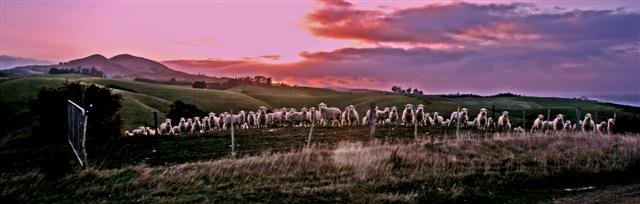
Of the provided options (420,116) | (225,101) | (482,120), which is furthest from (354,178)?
(225,101)

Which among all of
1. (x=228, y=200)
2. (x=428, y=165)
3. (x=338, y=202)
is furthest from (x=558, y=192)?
(x=228, y=200)

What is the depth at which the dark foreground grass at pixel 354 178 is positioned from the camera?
1254 cm

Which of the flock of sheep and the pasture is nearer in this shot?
the pasture

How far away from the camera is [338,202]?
39.3ft

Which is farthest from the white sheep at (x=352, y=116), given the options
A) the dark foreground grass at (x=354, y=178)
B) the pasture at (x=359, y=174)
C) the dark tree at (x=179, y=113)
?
the dark tree at (x=179, y=113)

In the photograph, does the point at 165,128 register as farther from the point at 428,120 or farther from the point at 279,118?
the point at 428,120

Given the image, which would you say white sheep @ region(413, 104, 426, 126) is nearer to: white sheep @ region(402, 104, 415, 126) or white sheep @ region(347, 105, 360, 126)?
white sheep @ region(402, 104, 415, 126)

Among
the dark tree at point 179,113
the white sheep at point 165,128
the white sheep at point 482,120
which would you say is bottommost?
the dark tree at point 179,113

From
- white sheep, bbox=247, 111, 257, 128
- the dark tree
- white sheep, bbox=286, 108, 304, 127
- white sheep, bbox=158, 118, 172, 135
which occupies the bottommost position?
the dark tree

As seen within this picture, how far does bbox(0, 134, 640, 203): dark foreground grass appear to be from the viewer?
41.1 ft

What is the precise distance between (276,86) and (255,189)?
185m

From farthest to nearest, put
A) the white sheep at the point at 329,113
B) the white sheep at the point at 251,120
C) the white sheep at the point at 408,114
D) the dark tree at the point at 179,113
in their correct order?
the dark tree at the point at 179,113 < the white sheep at the point at 251,120 < the white sheep at the point at 329,113 < the white sheep at the point at 408,114

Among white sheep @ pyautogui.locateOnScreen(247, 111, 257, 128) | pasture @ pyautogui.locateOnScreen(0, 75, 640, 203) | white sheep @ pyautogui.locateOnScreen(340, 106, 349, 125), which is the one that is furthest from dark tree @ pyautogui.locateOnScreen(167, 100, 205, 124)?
pasture @ pyautogui.locateOnScreen(0, 75, 640, 203)

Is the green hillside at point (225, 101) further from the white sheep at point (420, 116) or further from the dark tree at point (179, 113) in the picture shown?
the white sheep at point (420, 116)
